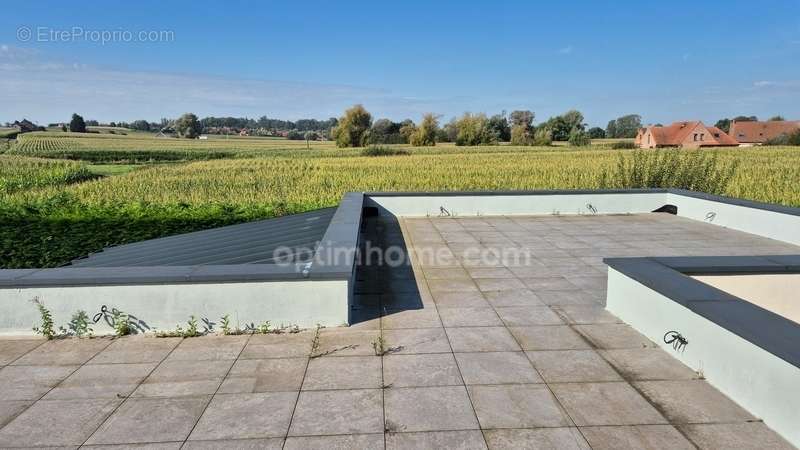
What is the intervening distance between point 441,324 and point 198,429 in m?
2.33

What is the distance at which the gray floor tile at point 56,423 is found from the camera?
109 inches

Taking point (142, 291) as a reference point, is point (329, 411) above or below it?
below

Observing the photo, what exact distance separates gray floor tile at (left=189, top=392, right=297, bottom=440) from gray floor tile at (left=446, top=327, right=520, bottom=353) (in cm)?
150

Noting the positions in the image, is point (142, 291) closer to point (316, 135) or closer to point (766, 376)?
point (766, 376)

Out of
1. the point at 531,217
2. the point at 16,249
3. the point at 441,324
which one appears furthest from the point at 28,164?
the point at 441,324

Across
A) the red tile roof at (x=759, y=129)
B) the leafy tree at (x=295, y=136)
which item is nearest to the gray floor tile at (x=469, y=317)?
the red tile roof at (x=759, y=129)

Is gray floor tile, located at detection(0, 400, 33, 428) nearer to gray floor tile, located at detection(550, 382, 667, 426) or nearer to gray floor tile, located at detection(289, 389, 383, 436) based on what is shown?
gray floor tile, located at detection(289, 389, 383, 436)

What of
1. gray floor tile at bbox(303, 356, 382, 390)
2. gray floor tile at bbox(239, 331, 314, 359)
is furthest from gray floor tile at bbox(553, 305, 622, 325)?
gray floor tile at bbox(239, 331, 314, 359)

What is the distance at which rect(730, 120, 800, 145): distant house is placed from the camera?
81375 millimetres

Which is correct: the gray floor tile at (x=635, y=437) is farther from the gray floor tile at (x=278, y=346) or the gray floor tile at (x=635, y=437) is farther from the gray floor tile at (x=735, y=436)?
the gray floor tile at (x=278, y=346)

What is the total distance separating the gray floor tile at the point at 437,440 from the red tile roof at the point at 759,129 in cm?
9830

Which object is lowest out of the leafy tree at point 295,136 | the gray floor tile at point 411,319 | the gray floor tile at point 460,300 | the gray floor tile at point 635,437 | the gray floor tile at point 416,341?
the gray floor tile at point 635,437

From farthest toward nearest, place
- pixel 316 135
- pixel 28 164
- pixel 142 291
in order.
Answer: pixel 316 135 → pixel 28 164 → pixel 142 291

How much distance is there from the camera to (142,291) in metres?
4.27
